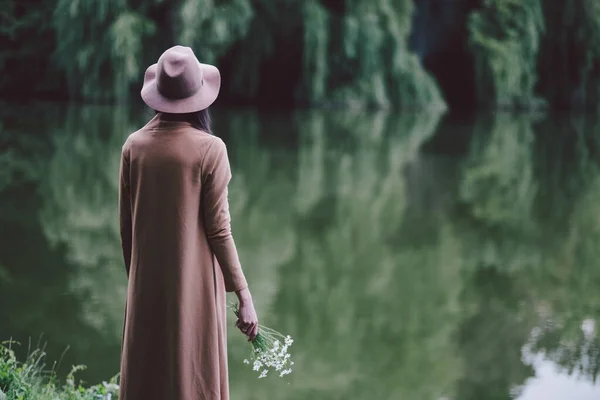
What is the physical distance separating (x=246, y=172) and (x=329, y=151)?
2532mm

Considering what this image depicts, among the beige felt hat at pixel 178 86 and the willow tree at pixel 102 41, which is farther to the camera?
the willow tree at pixel 102 41

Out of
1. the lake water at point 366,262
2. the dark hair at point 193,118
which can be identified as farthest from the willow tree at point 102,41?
the dark hair at point 193,118

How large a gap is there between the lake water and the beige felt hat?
7.18 ft

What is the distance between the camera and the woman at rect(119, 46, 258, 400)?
2.30m

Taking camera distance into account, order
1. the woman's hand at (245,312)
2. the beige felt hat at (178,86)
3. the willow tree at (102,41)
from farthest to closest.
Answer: the willow tree at (102,41) < the woman's hand at (245,312) < the beige felt hat at (178,86)

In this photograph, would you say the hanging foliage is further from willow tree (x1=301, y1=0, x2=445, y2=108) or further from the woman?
the woman

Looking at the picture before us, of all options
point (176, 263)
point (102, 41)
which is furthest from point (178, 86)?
point (102, 41)

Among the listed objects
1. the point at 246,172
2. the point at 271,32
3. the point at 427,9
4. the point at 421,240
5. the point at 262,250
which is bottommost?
Result: the point at 262,250

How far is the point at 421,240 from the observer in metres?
7.88

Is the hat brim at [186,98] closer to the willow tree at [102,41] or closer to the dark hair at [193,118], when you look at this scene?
the dark hair at [193,118]

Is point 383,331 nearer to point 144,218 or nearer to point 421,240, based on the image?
point 421,240

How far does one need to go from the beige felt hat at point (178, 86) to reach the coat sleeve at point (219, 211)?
0.36 feet

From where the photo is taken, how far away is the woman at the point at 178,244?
2299 mm

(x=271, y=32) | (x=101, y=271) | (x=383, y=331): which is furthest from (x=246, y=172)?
(x=271, y=32)
